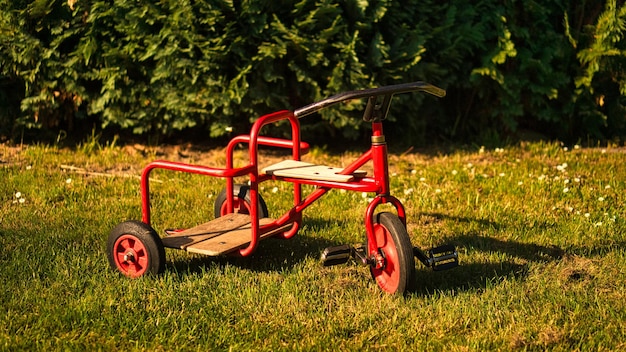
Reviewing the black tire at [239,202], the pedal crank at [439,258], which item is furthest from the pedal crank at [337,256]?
the black tire at [239,202]

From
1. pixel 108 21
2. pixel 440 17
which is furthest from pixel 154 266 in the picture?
pixel 440 17

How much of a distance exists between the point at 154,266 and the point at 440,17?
3.68 m

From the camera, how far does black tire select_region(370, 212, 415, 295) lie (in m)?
3.83

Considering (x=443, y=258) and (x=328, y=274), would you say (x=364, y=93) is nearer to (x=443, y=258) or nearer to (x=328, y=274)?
(x=443, y=258)

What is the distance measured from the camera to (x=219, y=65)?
6316mm

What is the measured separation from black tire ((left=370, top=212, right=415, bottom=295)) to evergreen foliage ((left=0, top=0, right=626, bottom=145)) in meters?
2.47

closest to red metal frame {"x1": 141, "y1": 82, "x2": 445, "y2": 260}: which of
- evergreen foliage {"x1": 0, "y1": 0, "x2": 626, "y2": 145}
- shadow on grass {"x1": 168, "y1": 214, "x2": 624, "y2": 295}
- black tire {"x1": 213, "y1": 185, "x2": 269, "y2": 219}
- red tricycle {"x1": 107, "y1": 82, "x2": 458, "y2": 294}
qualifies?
red tricycle {"x1": 107, "y1": 82, "x2": 458, "y2": 294}

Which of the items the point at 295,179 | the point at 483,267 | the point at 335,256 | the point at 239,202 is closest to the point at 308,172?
the point at 295,179

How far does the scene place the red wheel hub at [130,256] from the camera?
4.18 meters

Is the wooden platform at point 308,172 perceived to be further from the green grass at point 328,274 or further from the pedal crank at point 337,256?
the green grass at point 328,274

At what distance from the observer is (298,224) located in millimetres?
4527

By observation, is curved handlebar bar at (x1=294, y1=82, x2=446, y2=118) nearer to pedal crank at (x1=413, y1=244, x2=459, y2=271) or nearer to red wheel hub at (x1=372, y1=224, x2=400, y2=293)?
red wheel hub at (x1=372, y1=224, x2=400, y2=293)

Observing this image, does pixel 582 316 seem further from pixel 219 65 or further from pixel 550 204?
pixel 219 65

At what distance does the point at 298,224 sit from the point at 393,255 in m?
0.73
